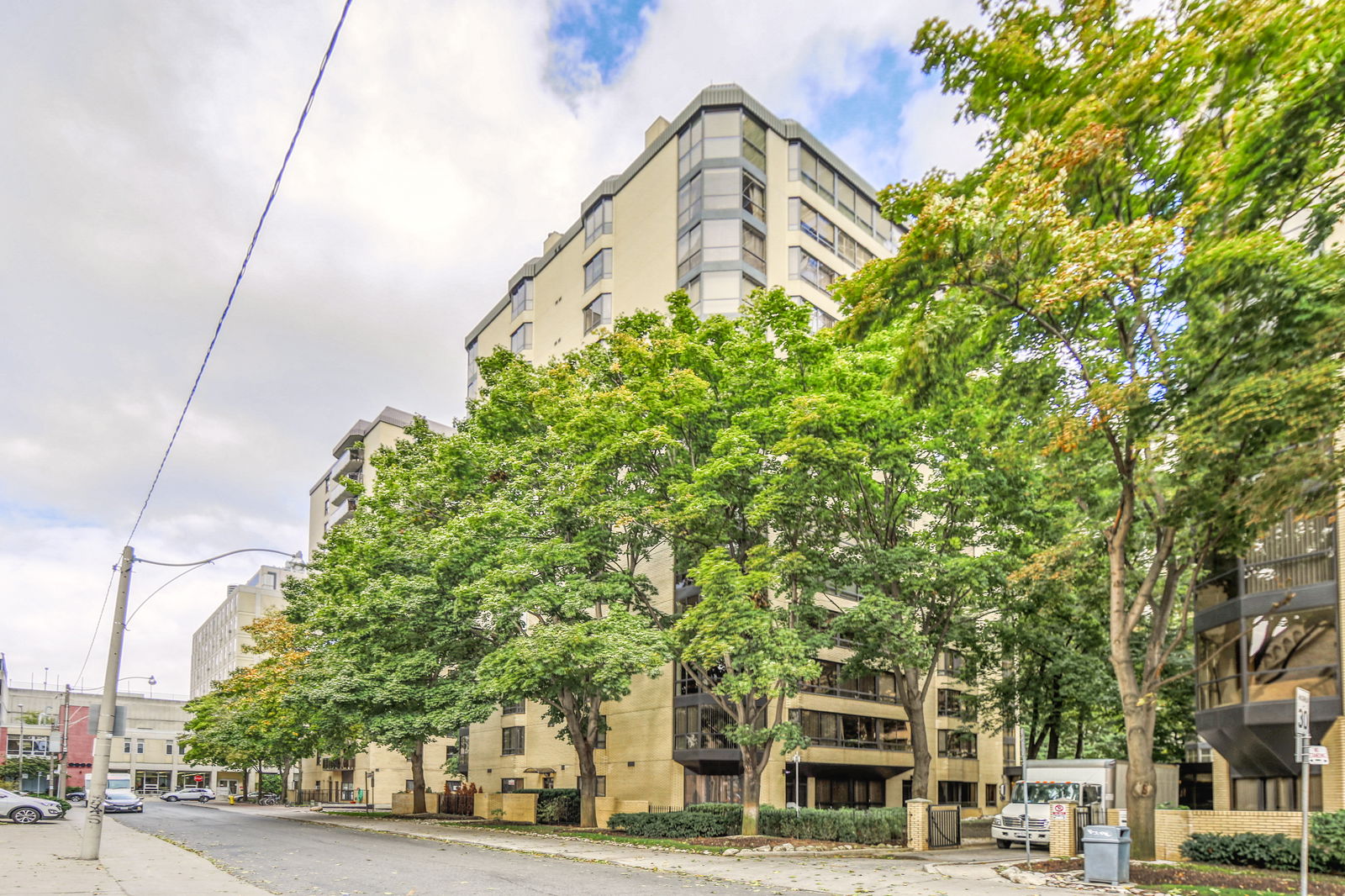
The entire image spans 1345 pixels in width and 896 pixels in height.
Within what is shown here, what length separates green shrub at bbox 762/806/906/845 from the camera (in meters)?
26.5

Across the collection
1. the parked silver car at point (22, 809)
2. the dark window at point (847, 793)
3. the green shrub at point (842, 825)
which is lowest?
the dark window at point (847, 793)

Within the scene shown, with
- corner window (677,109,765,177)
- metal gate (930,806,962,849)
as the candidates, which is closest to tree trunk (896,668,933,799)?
metal gate (930,806,962,849)

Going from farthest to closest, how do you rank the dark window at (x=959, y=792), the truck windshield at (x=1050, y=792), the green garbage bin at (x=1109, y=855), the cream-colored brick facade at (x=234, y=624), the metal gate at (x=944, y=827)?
1. the cream-colored brick facade at (x=234, y=624)
2. the dark window at (x=959, y=792)
3. the truck windshield at (x=1050, y=792)
4. the metal gate at (x=944, y=827)
5. the green garbage bin at (x=1109, y=855)

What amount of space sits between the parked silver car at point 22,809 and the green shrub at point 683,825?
22.0 meters

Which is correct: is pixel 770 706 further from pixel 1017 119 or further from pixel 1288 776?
pixel 1017 119

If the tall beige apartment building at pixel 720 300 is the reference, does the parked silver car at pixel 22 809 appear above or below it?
below

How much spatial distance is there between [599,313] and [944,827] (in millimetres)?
30216

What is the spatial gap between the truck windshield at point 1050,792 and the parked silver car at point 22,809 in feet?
112

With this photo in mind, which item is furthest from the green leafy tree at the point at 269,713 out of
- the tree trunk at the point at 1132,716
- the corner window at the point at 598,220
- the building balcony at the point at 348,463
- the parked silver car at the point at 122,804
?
the tree trunk at the point at 1132,716

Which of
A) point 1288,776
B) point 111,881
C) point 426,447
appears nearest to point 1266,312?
point 1288,776

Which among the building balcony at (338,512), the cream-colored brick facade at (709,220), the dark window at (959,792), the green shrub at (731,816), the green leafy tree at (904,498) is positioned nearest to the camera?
the green leafy tree at (904,498)

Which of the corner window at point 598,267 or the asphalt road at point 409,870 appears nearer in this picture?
the asphalt road at point 409,870

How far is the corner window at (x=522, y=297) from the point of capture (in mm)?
58375

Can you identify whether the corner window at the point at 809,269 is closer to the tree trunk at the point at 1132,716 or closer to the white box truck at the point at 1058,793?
the white box truck at the point at 1058,793
